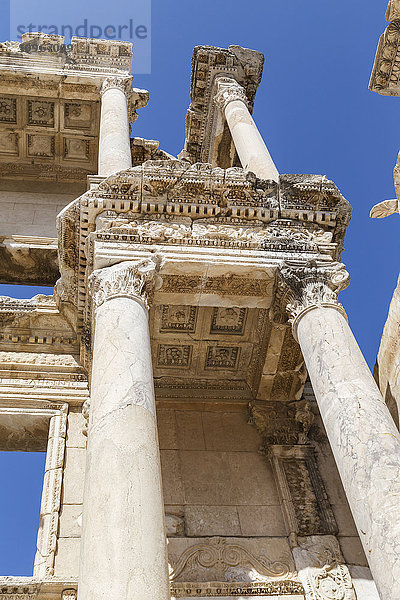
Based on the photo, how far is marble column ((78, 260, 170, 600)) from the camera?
6191mm

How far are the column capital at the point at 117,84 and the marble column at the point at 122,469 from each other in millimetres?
10608

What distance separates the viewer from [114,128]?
1659 cm

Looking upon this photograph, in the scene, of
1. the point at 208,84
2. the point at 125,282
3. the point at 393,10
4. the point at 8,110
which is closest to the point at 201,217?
the point at 125,282

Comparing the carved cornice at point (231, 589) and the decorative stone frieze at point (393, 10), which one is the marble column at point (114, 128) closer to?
the decorative stone frieze at point (393, 10)

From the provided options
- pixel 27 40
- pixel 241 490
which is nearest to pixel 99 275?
Answer: pixel 241 490

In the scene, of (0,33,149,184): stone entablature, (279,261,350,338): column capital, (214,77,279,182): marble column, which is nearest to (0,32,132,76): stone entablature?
(0,33,149,184): stone entablature

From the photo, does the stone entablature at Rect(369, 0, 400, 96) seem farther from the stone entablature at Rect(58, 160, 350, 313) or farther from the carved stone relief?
the carved stone relief

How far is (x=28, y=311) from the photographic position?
1316 centimetres

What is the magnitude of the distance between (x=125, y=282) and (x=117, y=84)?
10.7 metres

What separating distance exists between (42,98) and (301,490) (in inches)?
Answer: 523

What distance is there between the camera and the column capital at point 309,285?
1005 centimetres

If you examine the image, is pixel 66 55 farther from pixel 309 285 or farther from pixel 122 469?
pixel 122 469

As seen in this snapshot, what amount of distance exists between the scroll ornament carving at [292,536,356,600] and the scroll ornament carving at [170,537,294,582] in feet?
0.92

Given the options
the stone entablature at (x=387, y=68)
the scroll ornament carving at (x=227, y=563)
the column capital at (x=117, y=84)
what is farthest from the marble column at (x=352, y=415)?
the column capital at (x=117, y=84)
